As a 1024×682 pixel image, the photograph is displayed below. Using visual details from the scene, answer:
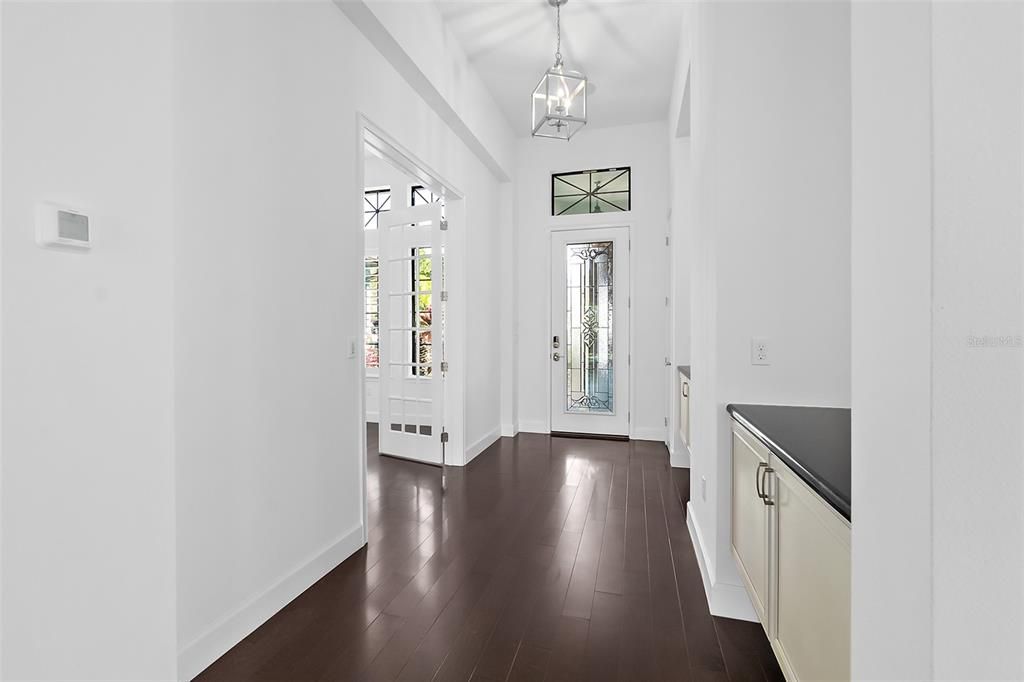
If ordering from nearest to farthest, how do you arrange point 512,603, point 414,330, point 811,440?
point 811,440, point 512,603, point 414,330

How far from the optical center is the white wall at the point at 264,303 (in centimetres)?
177

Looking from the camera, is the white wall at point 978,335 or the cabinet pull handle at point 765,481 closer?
the white wall at point 978,335

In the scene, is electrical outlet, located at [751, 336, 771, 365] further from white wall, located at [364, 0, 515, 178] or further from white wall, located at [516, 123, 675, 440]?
white wall, located at [516, 123, 675, 440]

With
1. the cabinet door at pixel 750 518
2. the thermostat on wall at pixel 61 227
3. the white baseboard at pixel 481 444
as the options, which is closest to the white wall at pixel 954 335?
the cabinet door at pixel 750 518

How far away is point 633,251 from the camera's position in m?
5.38

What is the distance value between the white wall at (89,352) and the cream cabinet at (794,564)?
5.68ft

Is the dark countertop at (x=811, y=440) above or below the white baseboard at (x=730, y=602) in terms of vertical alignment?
above

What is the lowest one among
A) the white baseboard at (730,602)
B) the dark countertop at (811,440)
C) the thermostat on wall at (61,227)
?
the white baseboard at (730,602)

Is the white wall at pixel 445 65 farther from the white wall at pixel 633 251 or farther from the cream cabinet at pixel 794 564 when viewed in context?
the cream cabinet at pixel 794 564

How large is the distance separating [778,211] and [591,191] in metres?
3.70

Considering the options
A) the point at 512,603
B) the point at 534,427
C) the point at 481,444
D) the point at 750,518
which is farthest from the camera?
the point at 534,427

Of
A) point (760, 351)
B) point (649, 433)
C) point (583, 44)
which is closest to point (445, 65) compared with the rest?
point (583, 44)

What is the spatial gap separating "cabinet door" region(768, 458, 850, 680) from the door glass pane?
4009mm

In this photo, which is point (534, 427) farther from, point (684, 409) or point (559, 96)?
point (559, 96)
